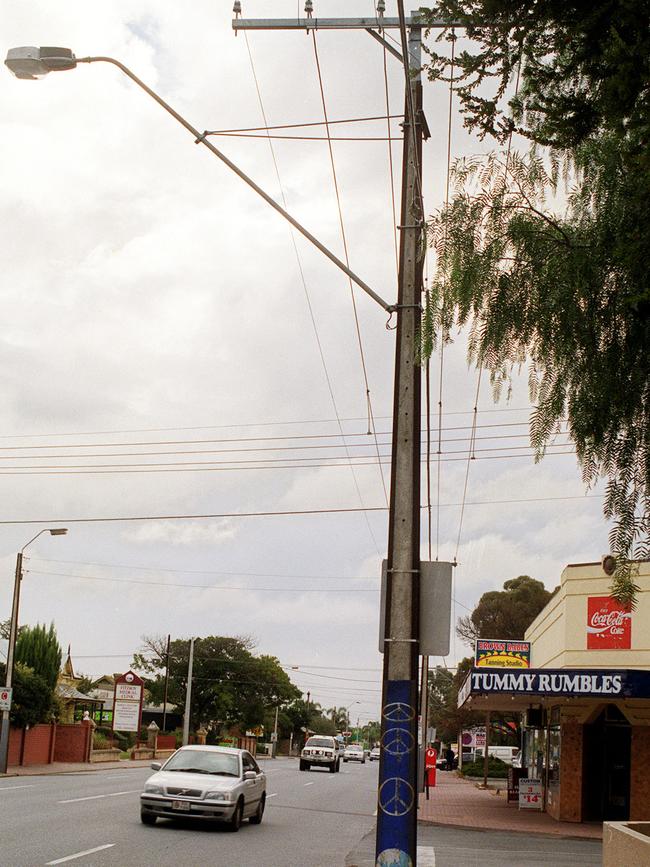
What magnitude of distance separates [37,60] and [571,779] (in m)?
21.7

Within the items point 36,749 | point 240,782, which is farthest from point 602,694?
point 36,749

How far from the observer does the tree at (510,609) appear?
78.1m

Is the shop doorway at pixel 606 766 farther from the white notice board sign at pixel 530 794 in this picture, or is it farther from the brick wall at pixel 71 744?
the brick wall at pixel 71 744

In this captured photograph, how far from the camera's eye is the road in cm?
1387

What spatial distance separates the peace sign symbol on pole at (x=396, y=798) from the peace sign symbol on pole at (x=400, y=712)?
50 cm

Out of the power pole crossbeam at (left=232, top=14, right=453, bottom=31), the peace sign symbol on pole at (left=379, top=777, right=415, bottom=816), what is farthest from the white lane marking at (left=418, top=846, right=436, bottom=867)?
the power pole crossbeam at (left=232, top=14, right=453, bottom=31)

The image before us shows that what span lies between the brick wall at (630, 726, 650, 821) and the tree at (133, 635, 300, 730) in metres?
64.9

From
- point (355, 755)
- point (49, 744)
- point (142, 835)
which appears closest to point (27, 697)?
point (49, 744)

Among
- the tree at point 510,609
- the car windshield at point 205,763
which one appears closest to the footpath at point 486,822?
the car windshield at point 205,763

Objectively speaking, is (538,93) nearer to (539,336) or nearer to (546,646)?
(539,336)

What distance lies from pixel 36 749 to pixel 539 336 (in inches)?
1649

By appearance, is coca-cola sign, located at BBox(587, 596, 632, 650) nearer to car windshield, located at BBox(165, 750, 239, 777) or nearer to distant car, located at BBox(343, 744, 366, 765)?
car windshield, located at BBox(165, 750, 239, 777)

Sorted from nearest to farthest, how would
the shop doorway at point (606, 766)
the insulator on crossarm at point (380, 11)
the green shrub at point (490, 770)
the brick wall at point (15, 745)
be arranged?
the insulator on crossarm at point (380, 11), the shop doorway at point (606, 766), the brick wall at point (15, 745), the green shrub at point (490, 770)

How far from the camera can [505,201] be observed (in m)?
9.68
